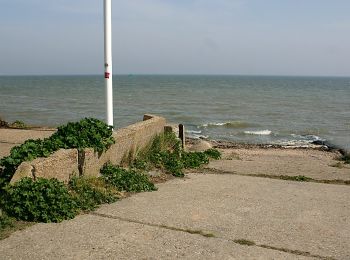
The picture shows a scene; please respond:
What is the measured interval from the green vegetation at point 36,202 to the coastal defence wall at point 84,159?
24cm

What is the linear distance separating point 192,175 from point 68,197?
3.47m

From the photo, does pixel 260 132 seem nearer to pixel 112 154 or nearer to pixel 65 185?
pixel 112 154

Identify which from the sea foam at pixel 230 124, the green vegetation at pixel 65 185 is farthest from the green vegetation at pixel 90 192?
the sea foam at pixel 230 124

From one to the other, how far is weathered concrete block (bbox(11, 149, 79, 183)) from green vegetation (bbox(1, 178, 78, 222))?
6.2 inches

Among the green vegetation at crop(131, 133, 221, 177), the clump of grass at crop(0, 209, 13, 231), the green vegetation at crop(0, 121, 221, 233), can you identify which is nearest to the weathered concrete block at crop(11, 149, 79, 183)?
the green vegetation at crop(0, 121, 221, 233)

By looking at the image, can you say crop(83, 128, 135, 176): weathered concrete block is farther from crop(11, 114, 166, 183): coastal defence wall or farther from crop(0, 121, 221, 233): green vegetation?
crop(0, 121, 221, 233): green vegetation

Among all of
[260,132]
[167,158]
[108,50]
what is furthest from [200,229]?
[260,132]

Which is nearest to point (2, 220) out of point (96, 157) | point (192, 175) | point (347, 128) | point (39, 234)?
point (39, 234)

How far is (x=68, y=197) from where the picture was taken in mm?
5766

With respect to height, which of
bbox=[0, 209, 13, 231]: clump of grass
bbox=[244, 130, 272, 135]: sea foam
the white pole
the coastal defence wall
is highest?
the white pole

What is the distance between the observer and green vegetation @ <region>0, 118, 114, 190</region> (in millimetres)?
6172

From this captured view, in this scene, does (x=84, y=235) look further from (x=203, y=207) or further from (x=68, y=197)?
(x=203, y=207)

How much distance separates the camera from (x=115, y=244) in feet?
15.6

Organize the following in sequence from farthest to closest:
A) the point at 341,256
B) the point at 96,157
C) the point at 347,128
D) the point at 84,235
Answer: the point at 347,128, the point at 96,157, the point at 84,235, the point at 341,256
